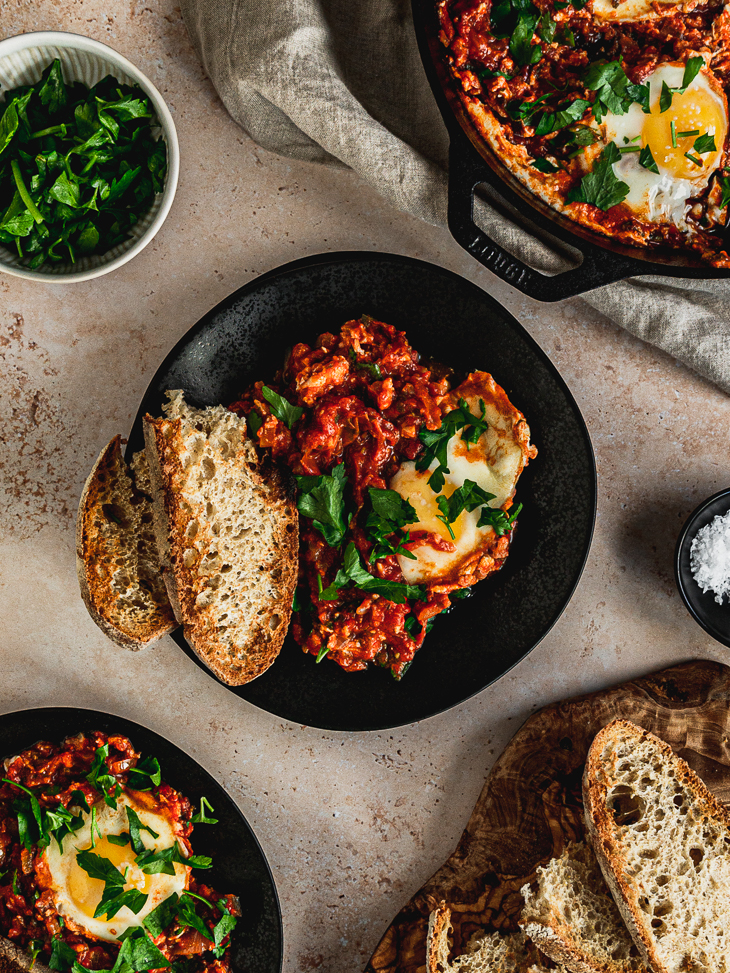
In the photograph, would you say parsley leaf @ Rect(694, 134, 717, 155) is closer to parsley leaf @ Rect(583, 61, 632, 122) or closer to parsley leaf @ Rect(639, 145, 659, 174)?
parsley leaf @ Rect(639, 145, 659, 174)

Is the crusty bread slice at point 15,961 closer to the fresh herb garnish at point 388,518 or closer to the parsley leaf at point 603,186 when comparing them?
the fresh herb garnish at point 388,518

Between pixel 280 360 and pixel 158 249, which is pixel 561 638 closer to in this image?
pixel 280 360

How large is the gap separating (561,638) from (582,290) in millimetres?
1670

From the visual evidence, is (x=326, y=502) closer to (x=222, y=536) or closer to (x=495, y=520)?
(x=222, y=536)

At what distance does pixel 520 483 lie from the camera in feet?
11.1

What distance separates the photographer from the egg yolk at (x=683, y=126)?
2959 millimetres

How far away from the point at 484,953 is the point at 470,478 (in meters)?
2.17

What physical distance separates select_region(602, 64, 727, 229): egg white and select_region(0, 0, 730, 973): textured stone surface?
708 mm

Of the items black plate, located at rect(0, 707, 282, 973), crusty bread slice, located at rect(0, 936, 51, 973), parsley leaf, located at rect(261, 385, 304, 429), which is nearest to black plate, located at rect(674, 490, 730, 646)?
parsley leaf, located at rect(261, 385, 304, 429)

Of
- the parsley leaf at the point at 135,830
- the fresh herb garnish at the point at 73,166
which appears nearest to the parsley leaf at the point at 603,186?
the fresh herb garnish at the point at 73,166

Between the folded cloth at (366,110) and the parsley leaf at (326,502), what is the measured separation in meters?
1.25

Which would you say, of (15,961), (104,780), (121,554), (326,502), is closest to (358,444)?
(326,502)

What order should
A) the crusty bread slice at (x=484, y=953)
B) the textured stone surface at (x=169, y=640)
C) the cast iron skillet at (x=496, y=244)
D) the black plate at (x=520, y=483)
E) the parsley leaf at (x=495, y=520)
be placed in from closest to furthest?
the cast iron skillet at (x=496, y=244)
the parsley leaf at (x=495, y=520)
the black plate at (x=520, y=483)
the crusty bread slice at (x=484, y=953)
the textured stone surface at (x=169, y=640)

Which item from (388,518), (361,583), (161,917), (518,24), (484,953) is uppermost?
(518,24)
